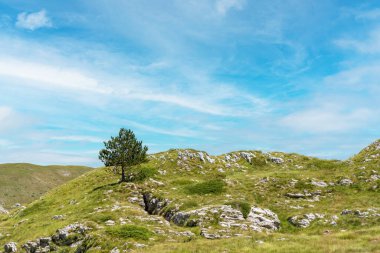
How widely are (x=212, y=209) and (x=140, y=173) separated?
23951mm

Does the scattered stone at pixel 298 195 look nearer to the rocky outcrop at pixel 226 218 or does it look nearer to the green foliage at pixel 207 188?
the rocky outcrop at pixel 226 218

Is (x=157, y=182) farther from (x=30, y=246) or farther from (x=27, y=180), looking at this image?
(x=27, y=180)

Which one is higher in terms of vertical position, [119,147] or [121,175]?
[119,147]

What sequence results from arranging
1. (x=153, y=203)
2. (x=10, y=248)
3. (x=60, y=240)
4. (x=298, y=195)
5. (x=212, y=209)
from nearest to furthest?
(x=60, y=240), (x=10, y=248), (x=212, y=209), (x=298, y=195), (x=153, y=203)

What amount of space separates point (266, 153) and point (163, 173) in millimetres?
28542

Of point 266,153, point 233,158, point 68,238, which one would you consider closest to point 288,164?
point 266,153

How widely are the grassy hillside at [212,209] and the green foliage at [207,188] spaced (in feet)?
0.55

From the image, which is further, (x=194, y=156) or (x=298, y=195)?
(x=194, y=156)

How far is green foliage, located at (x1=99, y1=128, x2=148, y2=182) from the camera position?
60.7m

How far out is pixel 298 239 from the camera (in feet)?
98.0

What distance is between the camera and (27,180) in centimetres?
15788

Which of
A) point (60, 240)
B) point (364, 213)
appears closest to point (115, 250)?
point (60, 240)

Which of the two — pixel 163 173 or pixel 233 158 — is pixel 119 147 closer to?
pixel 163 173

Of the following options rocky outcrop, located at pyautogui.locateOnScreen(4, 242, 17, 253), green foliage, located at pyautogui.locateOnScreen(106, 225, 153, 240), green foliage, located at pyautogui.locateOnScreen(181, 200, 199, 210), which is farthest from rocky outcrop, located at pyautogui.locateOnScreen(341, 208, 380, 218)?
rocky outcrop, located at pyautogui.locateOnScreen(4, 242, 17, 253)
